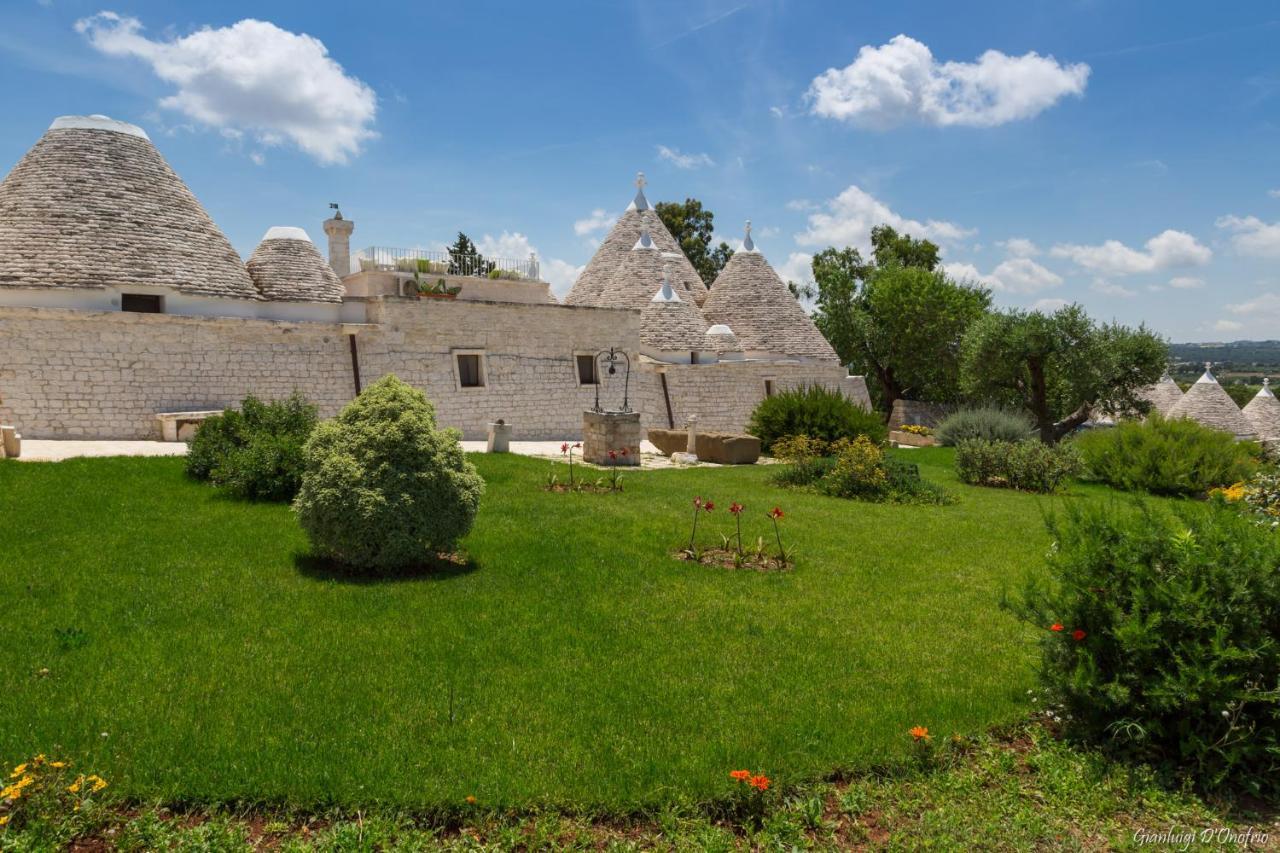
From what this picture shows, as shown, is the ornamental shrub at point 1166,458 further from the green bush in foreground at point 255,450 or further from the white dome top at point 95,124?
the white dome top at point 95,124

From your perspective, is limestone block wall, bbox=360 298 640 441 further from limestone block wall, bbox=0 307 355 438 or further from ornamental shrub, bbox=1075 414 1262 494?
ornamental shrub, bbox=1075 414 1262 494

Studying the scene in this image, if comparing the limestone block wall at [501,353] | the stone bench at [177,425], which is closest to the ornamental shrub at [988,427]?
the limestone block wall at [501,353]

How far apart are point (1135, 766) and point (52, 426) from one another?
632 inches

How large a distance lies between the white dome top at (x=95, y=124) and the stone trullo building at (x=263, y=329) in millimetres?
37

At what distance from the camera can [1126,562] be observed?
384cm

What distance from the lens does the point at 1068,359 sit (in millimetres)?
24594

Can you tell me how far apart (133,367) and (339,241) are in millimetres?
10002

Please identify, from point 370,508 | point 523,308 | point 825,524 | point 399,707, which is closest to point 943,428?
point 523,308

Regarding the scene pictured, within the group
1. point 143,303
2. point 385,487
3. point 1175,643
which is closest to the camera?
point 1175,643

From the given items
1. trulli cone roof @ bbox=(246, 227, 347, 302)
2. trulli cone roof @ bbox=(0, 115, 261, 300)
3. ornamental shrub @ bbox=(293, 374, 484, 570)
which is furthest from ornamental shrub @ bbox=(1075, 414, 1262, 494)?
trulli cone roof @ bbox=(0, 115, 261, 300)

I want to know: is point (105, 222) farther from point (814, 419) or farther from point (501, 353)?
point (814, 419)

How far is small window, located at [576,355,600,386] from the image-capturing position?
20.8 meters

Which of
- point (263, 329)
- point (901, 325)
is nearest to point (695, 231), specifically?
point (901, 325)

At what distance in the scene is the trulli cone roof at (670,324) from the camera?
22297 mm
